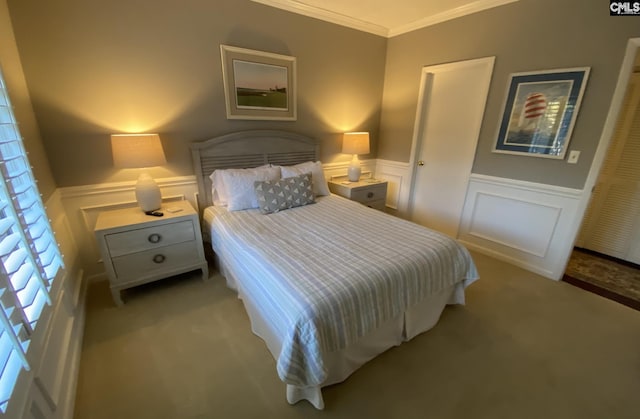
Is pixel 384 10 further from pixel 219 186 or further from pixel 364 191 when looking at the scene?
pixel 219 186

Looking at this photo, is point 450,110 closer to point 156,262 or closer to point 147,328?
point 156,262

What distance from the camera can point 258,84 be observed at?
2.74 meters

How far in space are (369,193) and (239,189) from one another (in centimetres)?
166

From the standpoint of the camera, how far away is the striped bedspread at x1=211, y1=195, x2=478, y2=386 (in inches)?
49.7

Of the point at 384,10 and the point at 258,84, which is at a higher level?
the point at 384,10

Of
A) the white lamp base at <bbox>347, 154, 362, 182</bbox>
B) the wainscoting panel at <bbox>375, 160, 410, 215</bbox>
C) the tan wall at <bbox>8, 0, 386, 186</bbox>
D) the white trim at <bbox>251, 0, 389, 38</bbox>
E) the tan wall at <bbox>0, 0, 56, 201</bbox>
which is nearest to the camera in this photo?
the tan wall at <bbox>0, 0, 56, 201</bbox>

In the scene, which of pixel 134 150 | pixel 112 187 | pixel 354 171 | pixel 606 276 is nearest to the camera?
pixel 134 150

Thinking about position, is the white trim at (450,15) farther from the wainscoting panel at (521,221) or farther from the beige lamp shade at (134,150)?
the beige lamp shade at (134,150)

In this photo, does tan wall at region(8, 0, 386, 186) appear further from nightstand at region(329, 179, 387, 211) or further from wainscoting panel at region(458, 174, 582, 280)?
wainscoting panel at region(458, 174, 582, 280)

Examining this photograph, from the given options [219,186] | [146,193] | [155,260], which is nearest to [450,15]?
[219,186]

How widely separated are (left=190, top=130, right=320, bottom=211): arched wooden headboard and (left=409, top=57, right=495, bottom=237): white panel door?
1.50 metres

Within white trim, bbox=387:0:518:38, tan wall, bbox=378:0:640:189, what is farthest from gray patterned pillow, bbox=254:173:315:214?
white trim, bbox=387:0:518:38

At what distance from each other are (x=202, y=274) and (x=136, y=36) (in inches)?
81.7

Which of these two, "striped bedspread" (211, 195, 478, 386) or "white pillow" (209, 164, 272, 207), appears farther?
"white pillow" (209, 164, 272, 207)
